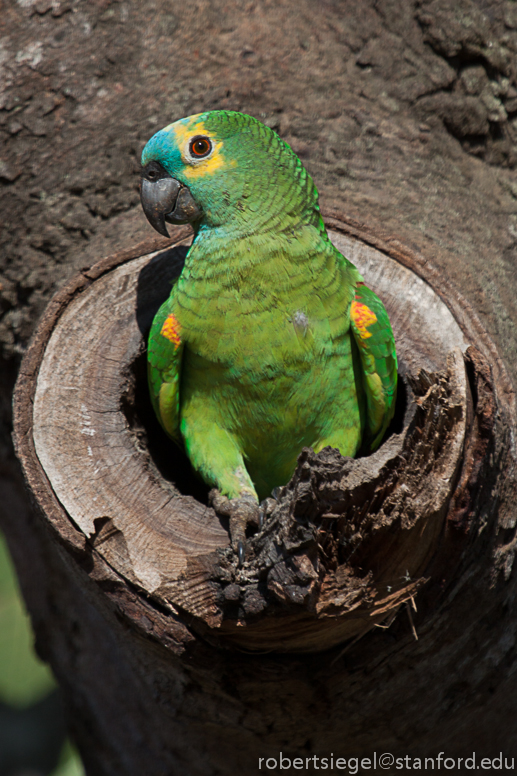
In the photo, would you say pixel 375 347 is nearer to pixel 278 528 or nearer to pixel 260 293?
pixel 260 293

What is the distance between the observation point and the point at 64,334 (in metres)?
2.73

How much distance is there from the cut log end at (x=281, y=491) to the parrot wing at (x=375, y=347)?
10 centimetres

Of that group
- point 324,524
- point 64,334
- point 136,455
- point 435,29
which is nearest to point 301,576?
point 324,524

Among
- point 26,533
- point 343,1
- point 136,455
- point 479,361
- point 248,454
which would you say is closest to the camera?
point 479,361

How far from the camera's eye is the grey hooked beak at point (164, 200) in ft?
9.34

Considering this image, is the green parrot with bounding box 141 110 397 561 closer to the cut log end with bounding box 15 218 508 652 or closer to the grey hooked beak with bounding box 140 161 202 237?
the grey hooked beak with bounding box 140 161 202 237

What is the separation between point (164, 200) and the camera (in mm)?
2844

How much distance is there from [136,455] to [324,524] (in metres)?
0.98

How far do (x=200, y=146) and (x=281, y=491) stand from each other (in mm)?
1559

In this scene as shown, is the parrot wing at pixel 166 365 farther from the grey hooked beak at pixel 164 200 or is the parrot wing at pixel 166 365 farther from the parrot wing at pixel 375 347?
the parrot wing at pixel 375 347

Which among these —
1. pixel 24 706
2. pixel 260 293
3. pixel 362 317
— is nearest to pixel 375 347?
pixel 362 317

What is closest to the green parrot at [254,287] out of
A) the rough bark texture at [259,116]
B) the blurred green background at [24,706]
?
the rough bark texture at [259,116]

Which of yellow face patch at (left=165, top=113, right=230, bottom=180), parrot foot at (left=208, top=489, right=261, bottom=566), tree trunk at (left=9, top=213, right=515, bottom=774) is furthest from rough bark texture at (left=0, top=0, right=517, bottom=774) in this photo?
parrot foot at (left=208, top=489, right=261, bottom=566)

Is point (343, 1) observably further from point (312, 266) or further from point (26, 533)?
point (26, 533)
